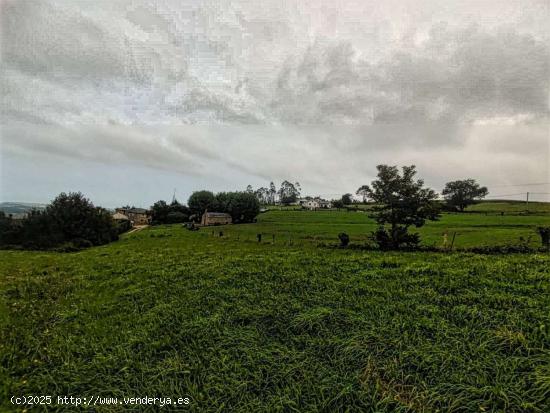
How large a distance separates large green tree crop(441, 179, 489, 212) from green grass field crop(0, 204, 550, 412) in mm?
22431

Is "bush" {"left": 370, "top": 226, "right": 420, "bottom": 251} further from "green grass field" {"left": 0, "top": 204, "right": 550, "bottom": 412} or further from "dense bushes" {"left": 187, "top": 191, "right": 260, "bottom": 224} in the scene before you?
"dense bushes" {"left": 187, "top": 191, "right": 260, "bottom": 224}

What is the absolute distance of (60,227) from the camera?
26.7 metres

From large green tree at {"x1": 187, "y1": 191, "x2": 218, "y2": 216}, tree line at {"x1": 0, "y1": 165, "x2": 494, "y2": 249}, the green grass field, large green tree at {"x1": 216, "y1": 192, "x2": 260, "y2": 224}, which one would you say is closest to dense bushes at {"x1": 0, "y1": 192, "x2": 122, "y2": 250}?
tree line at {"x1": 0, "y1": 165, "x2": 494, "y2": 249}

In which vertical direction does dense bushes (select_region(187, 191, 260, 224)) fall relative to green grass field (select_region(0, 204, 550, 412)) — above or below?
above

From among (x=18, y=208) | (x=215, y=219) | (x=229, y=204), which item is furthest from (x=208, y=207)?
(x=18, y=208)

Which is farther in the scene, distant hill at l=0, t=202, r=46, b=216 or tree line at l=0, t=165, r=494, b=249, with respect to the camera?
distant hill at l=0, t=202, r=46, b=216

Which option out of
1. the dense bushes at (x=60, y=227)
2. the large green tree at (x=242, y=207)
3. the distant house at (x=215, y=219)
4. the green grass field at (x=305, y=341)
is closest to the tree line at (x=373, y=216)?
the dense bushes at (x=60, y=227)

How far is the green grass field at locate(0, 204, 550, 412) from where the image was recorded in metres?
3.70

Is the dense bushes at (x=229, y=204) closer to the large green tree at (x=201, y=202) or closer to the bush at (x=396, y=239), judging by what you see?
the large green tree at (x=201, y=202)

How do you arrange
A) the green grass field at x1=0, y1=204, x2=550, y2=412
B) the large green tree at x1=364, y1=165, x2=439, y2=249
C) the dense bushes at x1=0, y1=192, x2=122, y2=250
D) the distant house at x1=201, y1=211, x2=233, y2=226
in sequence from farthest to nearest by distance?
the distant house at x1=201, y1=211, x2=233, y2=226 < the dense bushes at x1=0, y1=192, x2=122, y2=250 < the large green tree at x1=364, y1=165, x2=439, y2=249 < the green grass field at x1=0, y1=204, x2=550, y2=412

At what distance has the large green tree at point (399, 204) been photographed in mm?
15266

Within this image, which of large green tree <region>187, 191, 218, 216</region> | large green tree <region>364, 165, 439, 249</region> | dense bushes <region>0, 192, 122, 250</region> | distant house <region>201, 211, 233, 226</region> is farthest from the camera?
large green tree <region>187, 191, 218, 216</region>

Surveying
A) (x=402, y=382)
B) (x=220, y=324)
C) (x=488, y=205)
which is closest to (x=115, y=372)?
(x=220, y=324)

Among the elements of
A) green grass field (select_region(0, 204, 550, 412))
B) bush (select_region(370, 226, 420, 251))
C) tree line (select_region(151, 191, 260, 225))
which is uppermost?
tree line (select_region(151, 191, 260, 225))
